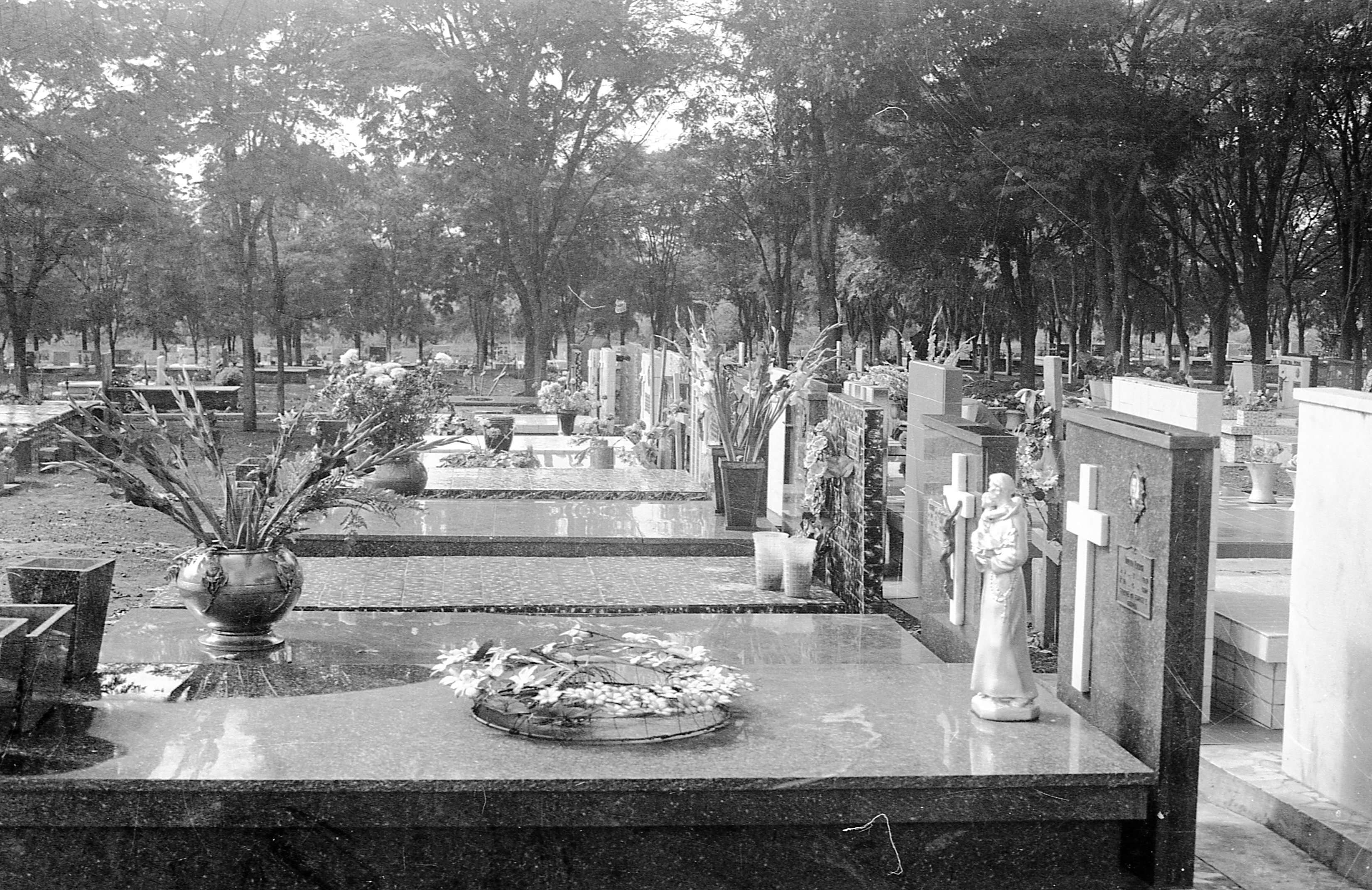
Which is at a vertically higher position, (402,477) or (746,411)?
(746,411)

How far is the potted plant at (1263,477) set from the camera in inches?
552

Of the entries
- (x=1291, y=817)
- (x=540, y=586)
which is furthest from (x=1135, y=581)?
(x=540, y=586)

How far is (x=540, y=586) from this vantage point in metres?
8.40

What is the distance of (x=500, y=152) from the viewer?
3170cm

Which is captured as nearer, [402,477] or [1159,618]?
[1159,618]

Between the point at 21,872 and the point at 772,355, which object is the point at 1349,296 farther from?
the point at 21,872

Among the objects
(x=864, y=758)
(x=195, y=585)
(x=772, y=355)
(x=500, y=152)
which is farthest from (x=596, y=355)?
(x=864, y=758)

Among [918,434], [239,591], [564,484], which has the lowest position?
[564,484]

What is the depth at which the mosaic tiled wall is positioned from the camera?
7.90 m

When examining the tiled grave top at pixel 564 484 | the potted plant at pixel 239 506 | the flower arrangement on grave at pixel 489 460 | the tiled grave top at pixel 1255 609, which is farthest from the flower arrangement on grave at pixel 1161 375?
the potted plant at pixel 239 506

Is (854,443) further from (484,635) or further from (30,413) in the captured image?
(30,413)

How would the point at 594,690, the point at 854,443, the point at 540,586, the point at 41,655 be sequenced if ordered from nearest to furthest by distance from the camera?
the point at 41,655 → the point at 594,690 → the point at 854,443 → the point at 540,586

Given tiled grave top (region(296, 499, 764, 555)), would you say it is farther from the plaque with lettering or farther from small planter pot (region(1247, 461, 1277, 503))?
small planter pot (region(1247, 461, 1277, 503))

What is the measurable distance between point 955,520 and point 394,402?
7099 mm
